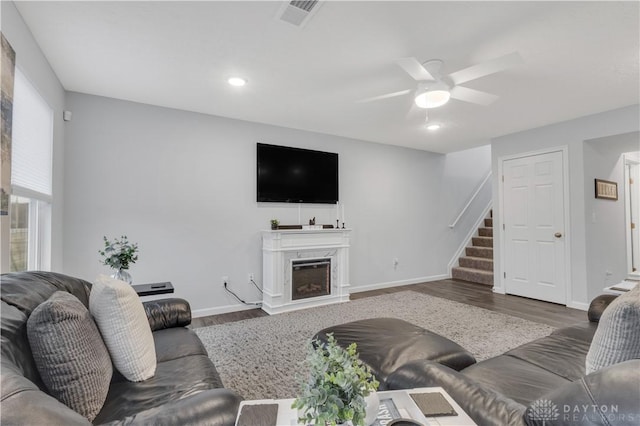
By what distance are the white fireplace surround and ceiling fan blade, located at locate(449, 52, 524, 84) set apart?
2512 millimetres

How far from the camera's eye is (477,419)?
38.3 inches

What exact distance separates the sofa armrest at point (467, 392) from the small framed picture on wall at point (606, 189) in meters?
4.36

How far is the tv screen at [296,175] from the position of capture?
411cm

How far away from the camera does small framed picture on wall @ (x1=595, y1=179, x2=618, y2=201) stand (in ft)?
13.4

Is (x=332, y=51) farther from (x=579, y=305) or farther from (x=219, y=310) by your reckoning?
(x=579, y=305)

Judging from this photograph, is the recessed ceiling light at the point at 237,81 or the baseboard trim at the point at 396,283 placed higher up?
the recessed ceiling light at the point at 237,81

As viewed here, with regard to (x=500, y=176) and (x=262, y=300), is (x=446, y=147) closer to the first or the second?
(x=500, y=176)

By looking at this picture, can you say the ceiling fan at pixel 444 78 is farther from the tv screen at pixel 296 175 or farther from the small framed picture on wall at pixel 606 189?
the small framed picture on wall at pixel 606 189

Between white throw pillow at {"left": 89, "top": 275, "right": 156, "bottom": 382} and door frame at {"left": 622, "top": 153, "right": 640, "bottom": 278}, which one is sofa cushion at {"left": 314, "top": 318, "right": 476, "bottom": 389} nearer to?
white throw pillow at {"left": 89, "top": 275, "right": 156, "bottom": 382}

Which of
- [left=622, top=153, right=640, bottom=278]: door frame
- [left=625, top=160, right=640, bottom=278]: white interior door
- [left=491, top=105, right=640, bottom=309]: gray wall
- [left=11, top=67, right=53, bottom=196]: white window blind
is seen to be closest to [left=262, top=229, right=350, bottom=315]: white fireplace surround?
[left=11, top=67, right=53, bottom=196]: white window blind

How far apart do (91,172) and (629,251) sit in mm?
7454

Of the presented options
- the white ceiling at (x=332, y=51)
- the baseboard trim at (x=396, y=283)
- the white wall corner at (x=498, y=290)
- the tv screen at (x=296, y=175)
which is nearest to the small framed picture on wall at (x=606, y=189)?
the white ceiling at (x=332, y=51)

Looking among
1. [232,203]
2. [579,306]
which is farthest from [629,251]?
[232,203]

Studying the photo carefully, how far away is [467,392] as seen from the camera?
107 centimetres
